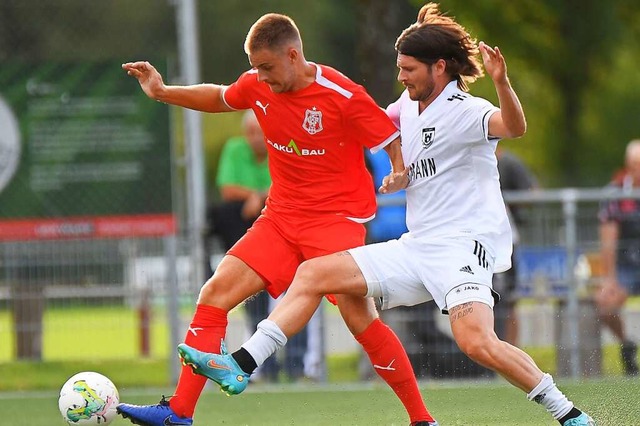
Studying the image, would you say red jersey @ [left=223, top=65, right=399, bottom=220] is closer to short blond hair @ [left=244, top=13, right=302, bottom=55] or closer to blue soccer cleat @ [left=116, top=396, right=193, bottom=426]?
short blond hair @ [left=244, top=13, right=302, bottom=55]

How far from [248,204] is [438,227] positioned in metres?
5.54

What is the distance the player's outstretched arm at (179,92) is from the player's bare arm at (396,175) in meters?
1.06

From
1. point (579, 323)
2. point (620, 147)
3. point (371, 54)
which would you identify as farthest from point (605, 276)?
point (620, 147)

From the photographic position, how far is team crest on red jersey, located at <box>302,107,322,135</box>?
24.7 ft

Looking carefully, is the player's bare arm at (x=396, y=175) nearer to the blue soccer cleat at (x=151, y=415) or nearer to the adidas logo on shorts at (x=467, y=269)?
the adidas logo on shorts at (x=467, y=269)

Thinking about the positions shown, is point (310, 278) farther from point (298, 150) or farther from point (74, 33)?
point (74, 33)

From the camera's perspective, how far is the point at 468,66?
289 inches

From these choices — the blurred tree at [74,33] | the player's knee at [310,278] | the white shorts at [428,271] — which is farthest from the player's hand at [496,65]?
the blurred tree at [74,33]

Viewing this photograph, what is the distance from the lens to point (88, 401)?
761 cm

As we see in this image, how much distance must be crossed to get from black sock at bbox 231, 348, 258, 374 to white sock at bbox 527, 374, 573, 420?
1397 millimetres

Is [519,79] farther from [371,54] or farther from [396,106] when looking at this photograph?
[396,106]

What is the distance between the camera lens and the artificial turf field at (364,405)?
329 inches

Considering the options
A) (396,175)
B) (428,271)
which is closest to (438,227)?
(428,271)

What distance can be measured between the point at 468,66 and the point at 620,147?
32454 mm
